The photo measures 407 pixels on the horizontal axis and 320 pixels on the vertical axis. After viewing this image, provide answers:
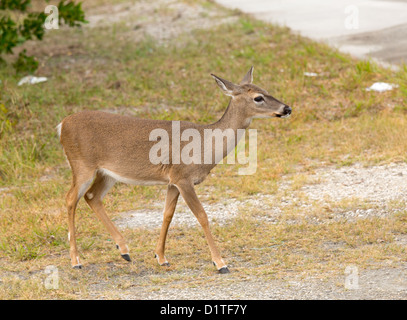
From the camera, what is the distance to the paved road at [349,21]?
14359 mm

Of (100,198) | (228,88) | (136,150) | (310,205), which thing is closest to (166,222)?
(136,150)

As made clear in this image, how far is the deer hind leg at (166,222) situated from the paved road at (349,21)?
786 centimetres

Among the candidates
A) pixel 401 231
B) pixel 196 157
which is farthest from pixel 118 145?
pixel 401 231

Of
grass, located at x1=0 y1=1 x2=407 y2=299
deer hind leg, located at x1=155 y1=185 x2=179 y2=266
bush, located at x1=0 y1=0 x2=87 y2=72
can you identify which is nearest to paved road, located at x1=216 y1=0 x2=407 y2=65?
grass, located at x1=0 y1=1 x2=407 y2=299

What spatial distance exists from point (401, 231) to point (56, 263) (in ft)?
11.6

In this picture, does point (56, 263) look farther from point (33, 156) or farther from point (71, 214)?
point (33, 156)

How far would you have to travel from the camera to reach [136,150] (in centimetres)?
678

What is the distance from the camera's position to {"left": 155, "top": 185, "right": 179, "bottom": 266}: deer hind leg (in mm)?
6770

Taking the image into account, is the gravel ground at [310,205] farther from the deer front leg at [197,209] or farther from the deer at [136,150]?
the deer at [136,150]

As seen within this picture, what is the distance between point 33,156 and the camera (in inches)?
399

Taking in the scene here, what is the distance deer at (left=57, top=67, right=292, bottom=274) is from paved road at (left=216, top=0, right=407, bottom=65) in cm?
732

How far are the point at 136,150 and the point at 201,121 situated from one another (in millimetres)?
4624

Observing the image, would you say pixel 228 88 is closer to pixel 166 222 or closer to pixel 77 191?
pixel 166 222

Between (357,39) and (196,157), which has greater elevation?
(196,157)
